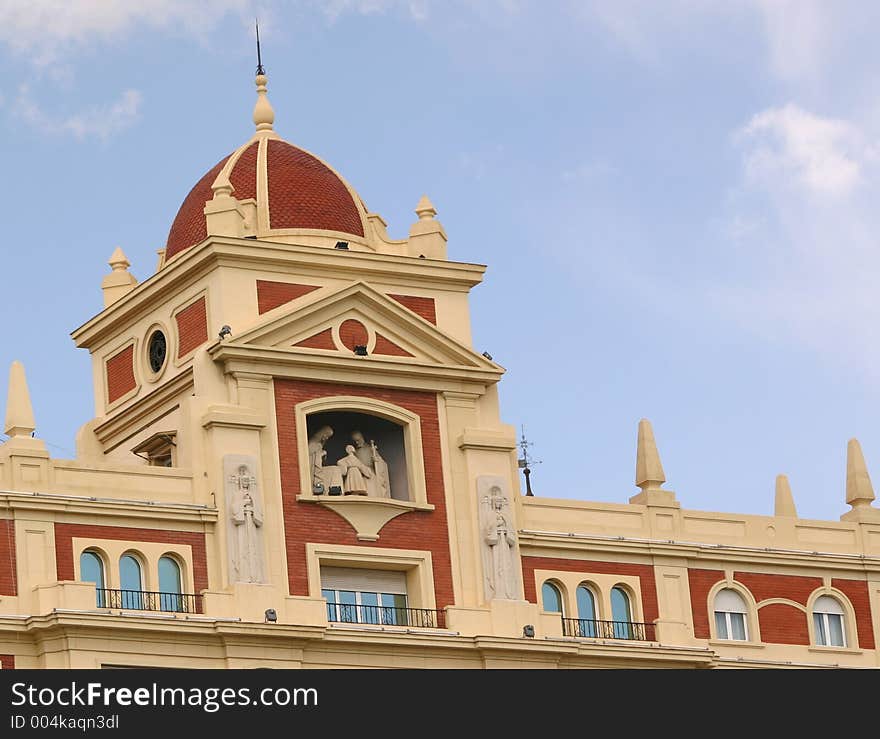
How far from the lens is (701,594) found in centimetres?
8331

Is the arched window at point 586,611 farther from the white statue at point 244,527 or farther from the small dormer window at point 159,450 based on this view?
the small dormer window at point 159,450

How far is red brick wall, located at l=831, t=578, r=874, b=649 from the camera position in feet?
279

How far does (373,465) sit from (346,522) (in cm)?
218

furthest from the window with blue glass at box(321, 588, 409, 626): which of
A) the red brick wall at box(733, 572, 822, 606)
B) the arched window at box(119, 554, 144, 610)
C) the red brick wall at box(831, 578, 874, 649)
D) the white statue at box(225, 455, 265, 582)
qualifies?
the red brick wall at box(831, 578, 874, 649)

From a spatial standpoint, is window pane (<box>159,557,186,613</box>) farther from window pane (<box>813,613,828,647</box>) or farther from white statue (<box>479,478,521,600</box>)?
window pane (<box>813,613,828,647</box>)

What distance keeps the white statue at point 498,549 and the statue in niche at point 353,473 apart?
116 inches

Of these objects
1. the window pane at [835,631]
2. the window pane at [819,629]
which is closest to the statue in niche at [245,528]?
the window pane at [819,629]

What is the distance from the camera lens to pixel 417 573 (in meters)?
79.4

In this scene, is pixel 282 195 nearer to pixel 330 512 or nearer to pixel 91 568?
pixel 330 512
